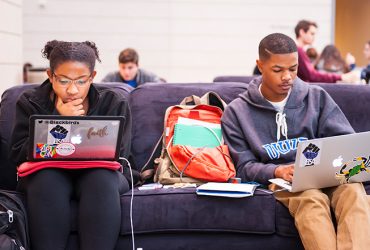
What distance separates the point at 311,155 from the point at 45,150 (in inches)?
39.8

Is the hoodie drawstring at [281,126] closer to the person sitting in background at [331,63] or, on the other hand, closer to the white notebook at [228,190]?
the white notebook at [228,190]

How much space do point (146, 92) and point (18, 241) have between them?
3.91 ft

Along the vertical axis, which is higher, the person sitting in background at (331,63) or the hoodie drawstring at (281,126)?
the person sitting in background at (331,63)

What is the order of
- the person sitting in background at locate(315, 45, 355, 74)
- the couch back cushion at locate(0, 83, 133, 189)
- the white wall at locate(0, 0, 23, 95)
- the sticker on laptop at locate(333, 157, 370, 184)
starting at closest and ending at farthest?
the sticker on laptop at locate(333, 157, 370, 184)
the couch back cushion at locate(0, 83, 133, 189)
the white wall at locate(0, 0, 23, 95)
the person sitting in background at locate(315, 45, 355, 74)

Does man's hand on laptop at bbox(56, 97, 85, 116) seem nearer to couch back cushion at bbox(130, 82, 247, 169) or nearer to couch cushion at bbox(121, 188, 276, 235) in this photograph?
couch cushion at bbox(121, 188, 276, 235)

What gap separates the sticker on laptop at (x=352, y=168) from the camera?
97.5 inches

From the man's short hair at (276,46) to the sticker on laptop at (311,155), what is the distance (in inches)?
24.5

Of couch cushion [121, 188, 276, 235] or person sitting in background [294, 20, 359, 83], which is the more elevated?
person sitting in background [294, 20, 359, 83]

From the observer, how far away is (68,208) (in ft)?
8.00

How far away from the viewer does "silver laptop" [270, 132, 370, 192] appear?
7.78ft

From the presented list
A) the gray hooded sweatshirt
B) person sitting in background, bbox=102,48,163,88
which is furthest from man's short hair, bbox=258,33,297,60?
person sitting in background, bbox=102,48,163,88

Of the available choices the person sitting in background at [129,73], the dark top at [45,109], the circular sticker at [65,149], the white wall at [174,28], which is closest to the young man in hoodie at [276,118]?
the dark top at [45,109]

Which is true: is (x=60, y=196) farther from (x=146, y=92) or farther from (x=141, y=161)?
(x=146, y=92)

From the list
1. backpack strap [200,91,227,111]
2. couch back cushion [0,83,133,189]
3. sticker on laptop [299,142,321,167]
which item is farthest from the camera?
backpack strap [200,91,227,111]
